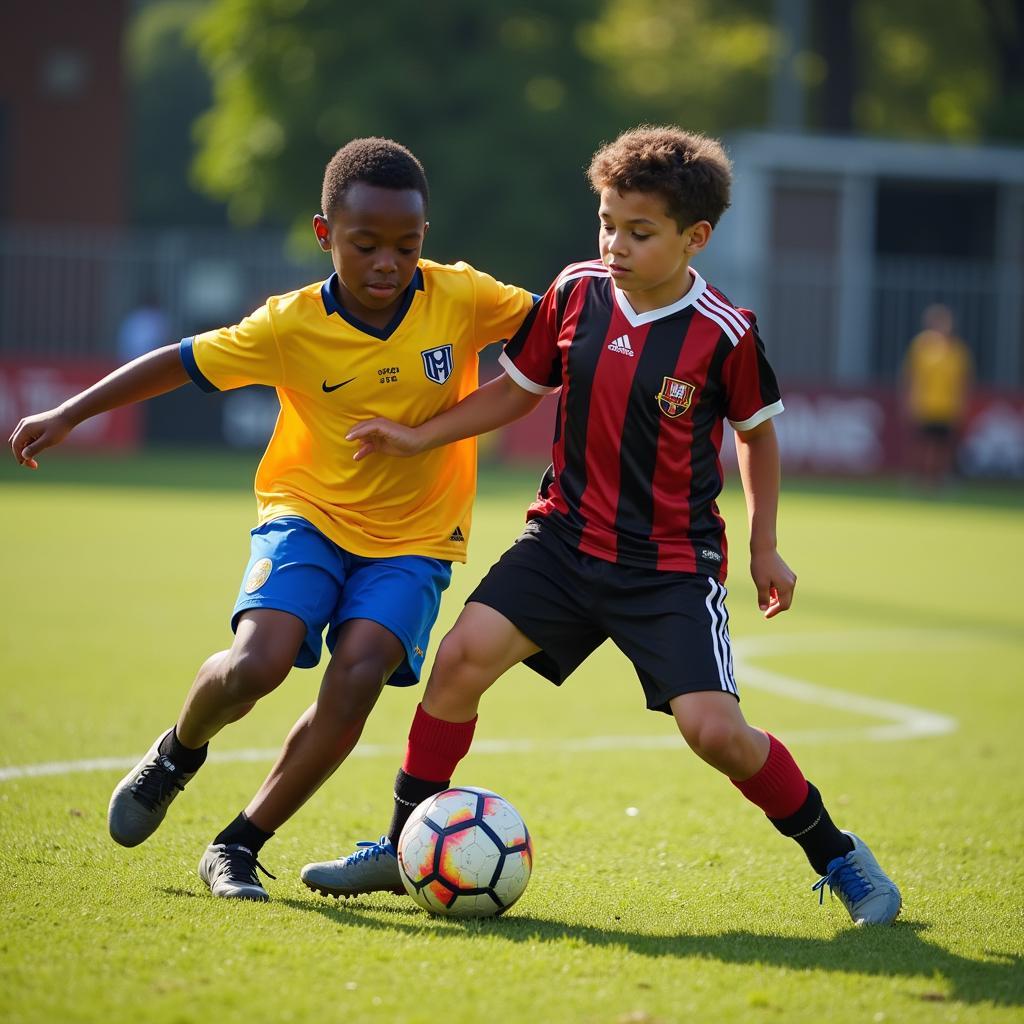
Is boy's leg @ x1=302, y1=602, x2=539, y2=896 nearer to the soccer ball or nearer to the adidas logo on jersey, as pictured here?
the soccer ball

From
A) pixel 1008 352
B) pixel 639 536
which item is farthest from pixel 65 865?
pixel 1008 352

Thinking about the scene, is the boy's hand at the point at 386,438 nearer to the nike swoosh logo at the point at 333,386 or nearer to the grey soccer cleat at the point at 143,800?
the nike swoosh logo at the point at 333,386

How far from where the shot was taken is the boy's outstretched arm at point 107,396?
14.7 feet

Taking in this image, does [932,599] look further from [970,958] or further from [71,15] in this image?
[71,15]

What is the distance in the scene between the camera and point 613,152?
4.34 metres

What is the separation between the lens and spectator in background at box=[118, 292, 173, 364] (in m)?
23.2

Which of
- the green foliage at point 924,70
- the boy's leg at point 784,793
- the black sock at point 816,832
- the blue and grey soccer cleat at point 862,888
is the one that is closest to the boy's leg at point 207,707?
the boy's leg at point 784,793

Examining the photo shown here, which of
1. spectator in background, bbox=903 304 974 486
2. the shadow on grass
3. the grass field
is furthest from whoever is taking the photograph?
spectator in background, bbox=903 304 974 486

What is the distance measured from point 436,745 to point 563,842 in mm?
894

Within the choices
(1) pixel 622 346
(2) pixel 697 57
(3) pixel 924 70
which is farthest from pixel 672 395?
(2) pixel 697 57

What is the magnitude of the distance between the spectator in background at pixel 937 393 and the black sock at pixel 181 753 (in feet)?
60.4

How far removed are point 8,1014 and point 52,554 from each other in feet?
30.6

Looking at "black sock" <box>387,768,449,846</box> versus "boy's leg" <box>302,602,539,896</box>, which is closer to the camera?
"boy's leg" <box>302,602,539,896</box>

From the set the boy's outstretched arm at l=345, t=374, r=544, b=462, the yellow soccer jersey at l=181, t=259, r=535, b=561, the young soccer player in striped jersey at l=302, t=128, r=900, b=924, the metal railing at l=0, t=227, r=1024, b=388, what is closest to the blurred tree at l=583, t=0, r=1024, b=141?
the metal railing at l=0, t=227, r=1024, b=388
